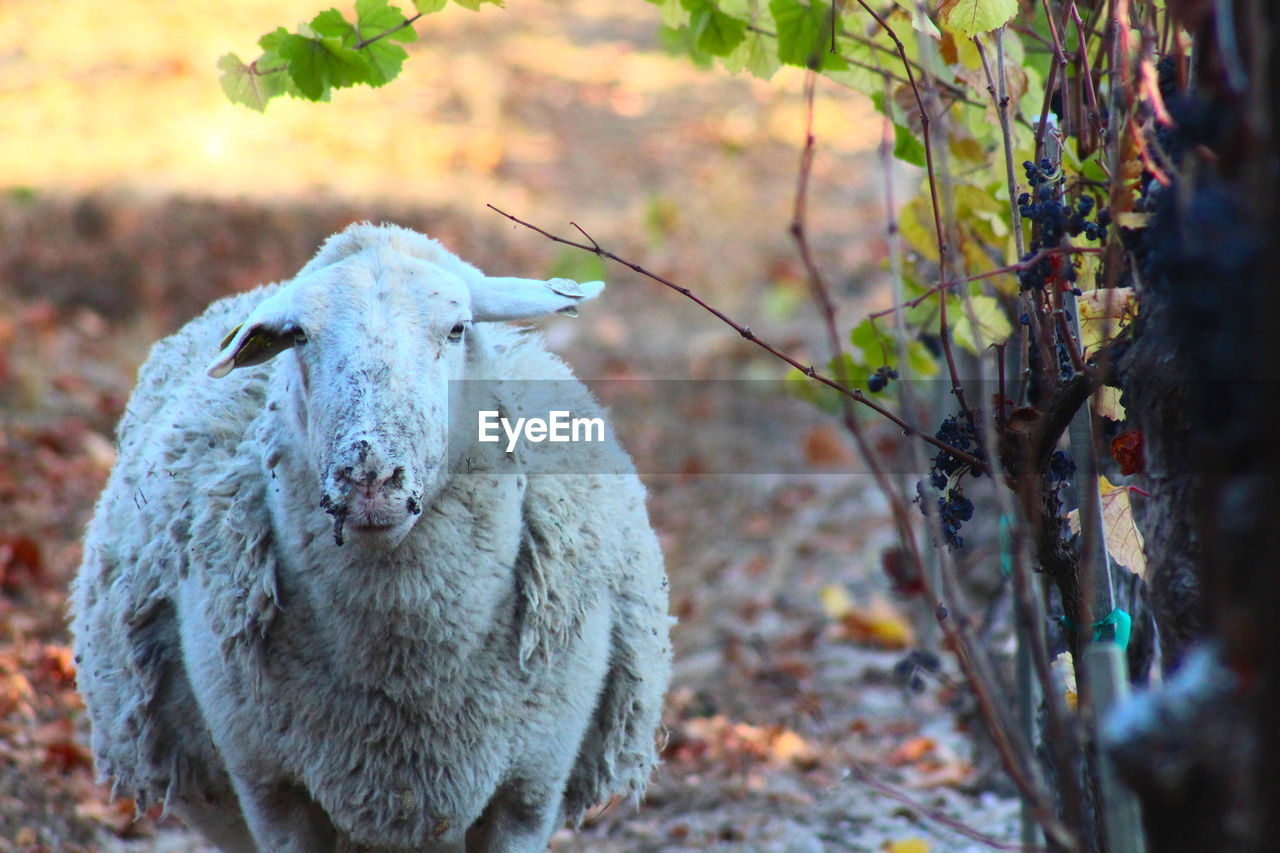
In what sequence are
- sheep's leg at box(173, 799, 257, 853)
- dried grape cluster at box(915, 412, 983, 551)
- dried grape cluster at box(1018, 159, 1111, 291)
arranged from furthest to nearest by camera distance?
sheep's leg at box(173, 799, 257, 853)
dried grape cluster at box(915, 412, 983, 551)
dried grape cluster at box(1018, 159, 1111, 291)

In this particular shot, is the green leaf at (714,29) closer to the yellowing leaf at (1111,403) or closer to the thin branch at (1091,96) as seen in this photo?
the thin branch at (1091,96)

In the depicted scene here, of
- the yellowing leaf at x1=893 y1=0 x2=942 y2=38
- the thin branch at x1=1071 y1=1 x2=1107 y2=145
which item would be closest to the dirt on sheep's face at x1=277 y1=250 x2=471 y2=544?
the yellowing leaf at x1=893 y1=0 x2=942 y2=38

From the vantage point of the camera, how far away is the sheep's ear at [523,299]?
2715 millimetres

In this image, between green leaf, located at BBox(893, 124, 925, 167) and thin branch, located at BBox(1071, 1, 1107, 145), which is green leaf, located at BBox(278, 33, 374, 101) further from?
thin branch, located at BBox(1071, 1, 1107, 145)

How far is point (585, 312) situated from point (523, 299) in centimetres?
769

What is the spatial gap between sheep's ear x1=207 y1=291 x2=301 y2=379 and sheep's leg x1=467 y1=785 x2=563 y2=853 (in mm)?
1128

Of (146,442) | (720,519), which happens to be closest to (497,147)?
(720,519)

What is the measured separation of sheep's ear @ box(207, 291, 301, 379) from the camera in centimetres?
252

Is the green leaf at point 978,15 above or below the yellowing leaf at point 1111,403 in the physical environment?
above

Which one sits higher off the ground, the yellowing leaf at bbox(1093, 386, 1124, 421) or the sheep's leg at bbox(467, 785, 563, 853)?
the yellowing leaf at bbox(1093, 386, 1124, 421)

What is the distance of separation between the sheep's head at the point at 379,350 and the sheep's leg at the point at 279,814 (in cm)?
71

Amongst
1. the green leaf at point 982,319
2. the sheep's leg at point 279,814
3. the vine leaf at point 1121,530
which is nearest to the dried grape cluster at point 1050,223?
the vine leaf at point 1121,530

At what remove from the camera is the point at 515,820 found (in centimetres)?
279

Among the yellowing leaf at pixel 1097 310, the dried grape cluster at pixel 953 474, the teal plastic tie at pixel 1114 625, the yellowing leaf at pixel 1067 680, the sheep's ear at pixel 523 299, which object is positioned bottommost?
the yellowing leaf at pixel 1067 680
